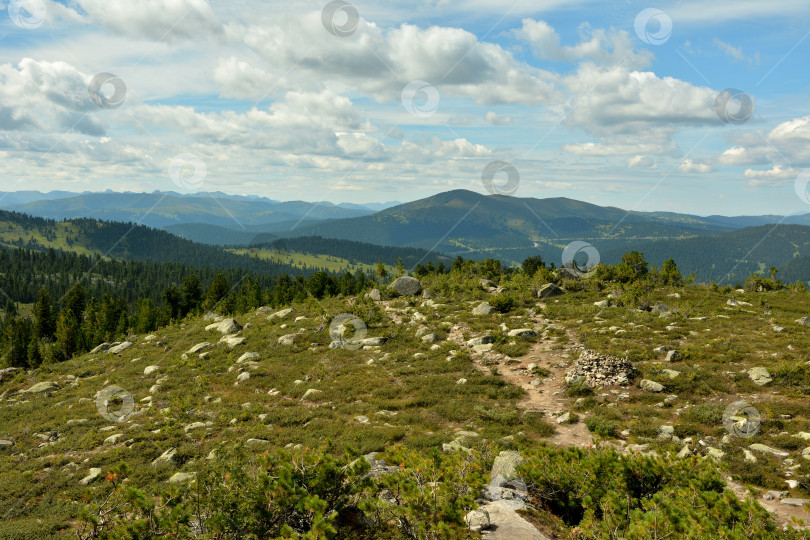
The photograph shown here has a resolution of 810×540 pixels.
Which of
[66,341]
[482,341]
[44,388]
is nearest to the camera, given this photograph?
[482,341]

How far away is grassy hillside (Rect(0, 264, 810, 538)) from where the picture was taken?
9.07 metres

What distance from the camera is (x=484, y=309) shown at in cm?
3675

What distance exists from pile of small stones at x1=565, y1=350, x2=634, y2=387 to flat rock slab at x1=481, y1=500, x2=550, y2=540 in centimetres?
1362

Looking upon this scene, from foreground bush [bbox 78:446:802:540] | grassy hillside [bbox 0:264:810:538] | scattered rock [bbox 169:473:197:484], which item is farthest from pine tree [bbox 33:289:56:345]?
foreground bush [bbox 78:446:802:540]

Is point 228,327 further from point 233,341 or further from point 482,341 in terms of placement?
point 482,341

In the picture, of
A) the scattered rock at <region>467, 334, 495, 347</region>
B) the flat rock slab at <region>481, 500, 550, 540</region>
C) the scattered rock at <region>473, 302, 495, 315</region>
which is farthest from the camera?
the scattered rock at <region>473, 302, 495, 315</region>

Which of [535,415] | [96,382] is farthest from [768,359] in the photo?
[96,382]

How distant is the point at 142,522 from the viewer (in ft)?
22.9

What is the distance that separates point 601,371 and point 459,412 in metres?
8.14

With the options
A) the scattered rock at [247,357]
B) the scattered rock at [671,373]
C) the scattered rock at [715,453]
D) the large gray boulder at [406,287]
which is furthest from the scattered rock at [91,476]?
the large gray boulder at [406,287]

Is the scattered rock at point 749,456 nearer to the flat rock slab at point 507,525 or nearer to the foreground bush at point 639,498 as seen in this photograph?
the foreground bush at point 639,498

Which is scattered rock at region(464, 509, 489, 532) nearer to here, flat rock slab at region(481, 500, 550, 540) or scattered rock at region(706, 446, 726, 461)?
flat rock slab at region(481, 500, 550, 540)

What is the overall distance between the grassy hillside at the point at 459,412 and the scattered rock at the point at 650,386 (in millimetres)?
345

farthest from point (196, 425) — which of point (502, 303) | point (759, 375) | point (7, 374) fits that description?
point (7, 374)
